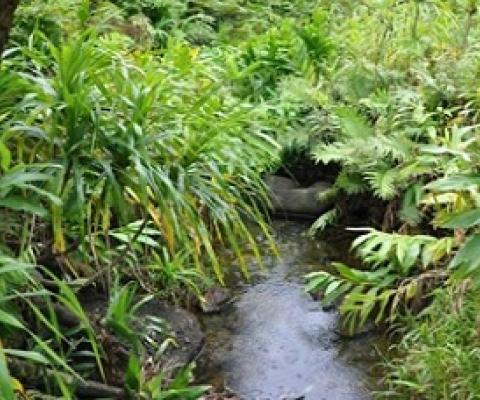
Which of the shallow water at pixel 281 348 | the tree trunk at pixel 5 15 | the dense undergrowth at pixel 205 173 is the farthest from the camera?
the shallow water at pixel 281 348

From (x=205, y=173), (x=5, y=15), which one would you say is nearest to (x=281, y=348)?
(x=205, y=173)

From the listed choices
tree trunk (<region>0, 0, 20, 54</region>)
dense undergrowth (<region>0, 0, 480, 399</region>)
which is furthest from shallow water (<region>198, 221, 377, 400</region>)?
tree trunk (<region>0, 0, 20, 54</region>)

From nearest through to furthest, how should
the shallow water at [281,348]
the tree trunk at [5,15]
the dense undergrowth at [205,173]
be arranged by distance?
the tree trunk at [5,15] → the dense undergrowth at [205,173] → the shallow water at [281,348]

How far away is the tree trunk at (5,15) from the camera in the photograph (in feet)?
6.54

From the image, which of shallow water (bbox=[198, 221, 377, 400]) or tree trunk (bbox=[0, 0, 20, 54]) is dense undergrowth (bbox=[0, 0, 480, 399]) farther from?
tree trunk (bbox=[0, 0, 20, 54])

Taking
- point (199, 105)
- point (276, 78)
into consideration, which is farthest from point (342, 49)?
point (199, 105)

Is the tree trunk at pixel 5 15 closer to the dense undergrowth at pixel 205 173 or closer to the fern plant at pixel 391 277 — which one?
the dense undergrowth at pixel 205 173

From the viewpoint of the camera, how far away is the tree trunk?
6.54ft

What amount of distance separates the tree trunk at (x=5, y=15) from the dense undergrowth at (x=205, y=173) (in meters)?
0.40

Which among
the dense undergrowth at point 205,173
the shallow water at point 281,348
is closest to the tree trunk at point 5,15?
the dense undergrowth at point 205,173

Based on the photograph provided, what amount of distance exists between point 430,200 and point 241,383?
4.31ft

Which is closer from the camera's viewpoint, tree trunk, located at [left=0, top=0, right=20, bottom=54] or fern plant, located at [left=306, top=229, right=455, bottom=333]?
tree trunk, located at [left=0, top=0, right=20, bottom=54]

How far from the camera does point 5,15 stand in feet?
6.66

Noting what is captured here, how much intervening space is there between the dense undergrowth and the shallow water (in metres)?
0.16
